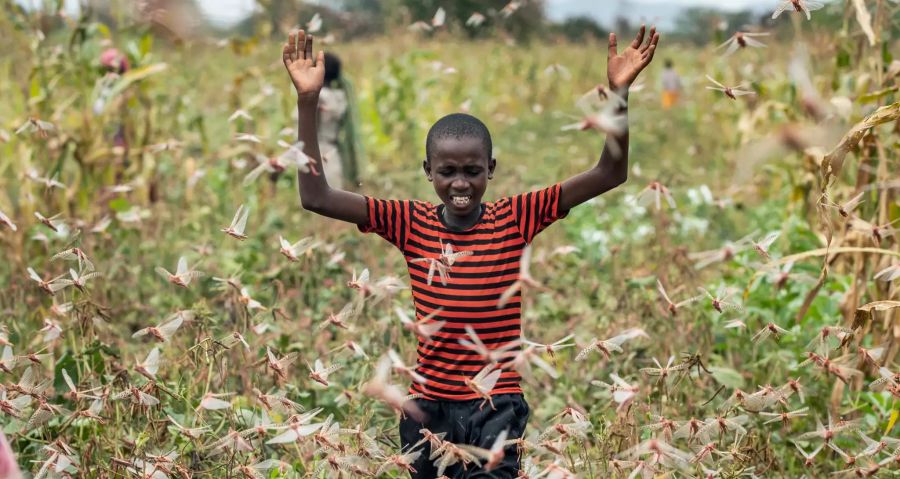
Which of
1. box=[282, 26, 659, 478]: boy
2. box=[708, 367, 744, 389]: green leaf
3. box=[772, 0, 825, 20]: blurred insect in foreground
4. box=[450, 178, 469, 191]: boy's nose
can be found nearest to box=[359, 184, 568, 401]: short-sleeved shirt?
box=[282, 26, 659, 478]: boy

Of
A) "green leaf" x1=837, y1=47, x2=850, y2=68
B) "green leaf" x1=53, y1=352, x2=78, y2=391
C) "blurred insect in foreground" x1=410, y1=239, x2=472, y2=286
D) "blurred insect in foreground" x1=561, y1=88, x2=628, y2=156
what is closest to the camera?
"blurred insect in foreground" x1=561, y1=88, x2=628, y2=156

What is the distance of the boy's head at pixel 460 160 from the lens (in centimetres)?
207

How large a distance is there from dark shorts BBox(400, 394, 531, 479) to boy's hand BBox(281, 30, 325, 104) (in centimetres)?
70

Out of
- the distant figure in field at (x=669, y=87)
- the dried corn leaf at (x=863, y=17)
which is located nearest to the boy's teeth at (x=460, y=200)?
the dried corn leaf at (x=863, y=17)

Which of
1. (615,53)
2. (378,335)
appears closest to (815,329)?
(378,335)

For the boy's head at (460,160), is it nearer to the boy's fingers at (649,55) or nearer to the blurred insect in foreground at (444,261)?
the blurred insect in foreground at (444,261)

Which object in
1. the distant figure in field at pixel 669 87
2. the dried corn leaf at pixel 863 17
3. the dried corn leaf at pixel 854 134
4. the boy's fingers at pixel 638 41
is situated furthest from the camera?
the distant figure in field at pixel 669 87

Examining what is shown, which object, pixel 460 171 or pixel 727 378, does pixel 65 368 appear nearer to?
pixel 460 171

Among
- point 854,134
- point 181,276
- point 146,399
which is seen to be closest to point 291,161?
point 181,276

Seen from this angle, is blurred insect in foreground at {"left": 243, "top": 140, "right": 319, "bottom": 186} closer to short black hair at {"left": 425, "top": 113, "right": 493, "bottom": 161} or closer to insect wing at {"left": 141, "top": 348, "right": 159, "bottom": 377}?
short black hair at {"left": 425, "top": 113, "right": 493, "bottom": 161}

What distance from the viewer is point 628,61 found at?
2.01m

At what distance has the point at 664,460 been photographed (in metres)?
1.80

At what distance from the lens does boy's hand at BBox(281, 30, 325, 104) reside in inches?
81.1

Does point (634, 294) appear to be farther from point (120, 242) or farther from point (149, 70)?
point (149, 70)
